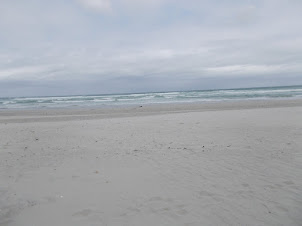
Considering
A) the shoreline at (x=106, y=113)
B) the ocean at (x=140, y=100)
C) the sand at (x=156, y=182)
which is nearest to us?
the sand at (x=156, y=182)

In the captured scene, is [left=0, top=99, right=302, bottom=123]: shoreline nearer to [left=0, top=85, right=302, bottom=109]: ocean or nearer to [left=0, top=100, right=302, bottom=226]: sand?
[left=0, top=85, right=302, bottom=109]: ocean

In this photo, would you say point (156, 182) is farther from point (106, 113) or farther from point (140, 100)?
point (140, 100)

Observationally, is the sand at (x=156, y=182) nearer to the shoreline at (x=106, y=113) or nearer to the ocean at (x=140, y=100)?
the shoreline at (x=106, y=113)

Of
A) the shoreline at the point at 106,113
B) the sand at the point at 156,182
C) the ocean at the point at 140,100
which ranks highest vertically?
the ocean at the point at 140,100

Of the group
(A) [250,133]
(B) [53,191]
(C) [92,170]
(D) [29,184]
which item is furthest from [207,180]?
(A) [250,133]

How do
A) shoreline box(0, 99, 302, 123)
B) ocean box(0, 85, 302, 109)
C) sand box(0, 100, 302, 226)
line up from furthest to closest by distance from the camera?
ocean box(0, 85, 302, 109) < shoreline box(0, 99, 302, 123) < sand box(0, 100, 302, 226)

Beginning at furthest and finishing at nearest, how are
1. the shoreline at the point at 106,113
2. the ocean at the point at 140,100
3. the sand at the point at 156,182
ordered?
1. the ocean at the point at 140,100
2. the shoreline at the point at 106,113
3. the sand at the point at 156,182

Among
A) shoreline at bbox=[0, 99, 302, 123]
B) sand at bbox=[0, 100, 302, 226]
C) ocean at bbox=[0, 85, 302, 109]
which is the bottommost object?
sand at bbox=[0, 100, 302, 226]

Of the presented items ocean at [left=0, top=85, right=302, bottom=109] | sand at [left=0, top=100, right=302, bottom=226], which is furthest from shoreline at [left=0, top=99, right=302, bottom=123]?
sand at [left=0, top=100, right=302, bottom=226]

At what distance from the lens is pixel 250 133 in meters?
9.13

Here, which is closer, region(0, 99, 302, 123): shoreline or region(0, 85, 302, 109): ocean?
region(0, 99, 302, 123): shoreline

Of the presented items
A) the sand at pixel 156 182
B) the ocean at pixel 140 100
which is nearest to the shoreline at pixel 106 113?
the ocean at pixel 140 100

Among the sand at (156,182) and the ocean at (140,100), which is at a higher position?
the ocean at (140,100)

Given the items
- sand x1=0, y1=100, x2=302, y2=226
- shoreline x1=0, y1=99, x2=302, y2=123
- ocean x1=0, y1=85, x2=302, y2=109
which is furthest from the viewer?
ocean x1=0, y1=85, x2=302, y2=109
